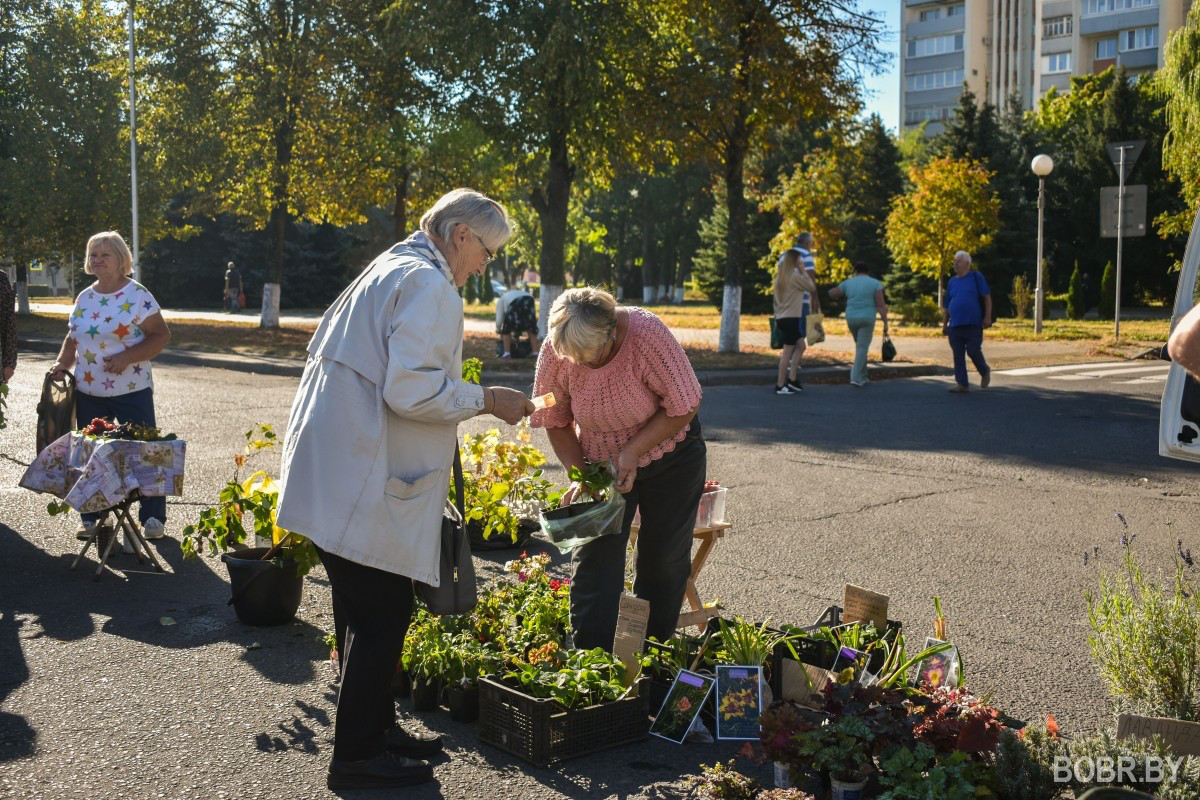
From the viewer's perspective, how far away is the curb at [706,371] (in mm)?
18281

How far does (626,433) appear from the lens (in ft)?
15.8

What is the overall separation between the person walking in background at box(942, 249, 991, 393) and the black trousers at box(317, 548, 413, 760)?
13.5 metres

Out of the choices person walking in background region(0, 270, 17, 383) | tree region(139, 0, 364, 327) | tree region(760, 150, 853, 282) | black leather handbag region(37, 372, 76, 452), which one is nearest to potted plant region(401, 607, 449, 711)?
black leather handbag region(37, 372, 76, 452)

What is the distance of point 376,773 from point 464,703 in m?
0.70

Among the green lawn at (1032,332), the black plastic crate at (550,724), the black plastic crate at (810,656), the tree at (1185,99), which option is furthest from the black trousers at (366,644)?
the tree at (1185,99)

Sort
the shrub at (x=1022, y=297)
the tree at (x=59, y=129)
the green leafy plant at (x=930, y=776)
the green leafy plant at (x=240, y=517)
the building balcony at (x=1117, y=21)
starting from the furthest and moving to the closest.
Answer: the building balcony at (x=1117, y=21)
the shrub at (x=1022, y=297)
the tree at (x=59, y=129)
the green leafy plant at (x=240, y=517)
the green leafy plant at (x=930, y=776)

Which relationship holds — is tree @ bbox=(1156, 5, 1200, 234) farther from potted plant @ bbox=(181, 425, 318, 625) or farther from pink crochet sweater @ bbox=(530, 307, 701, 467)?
potted plant @ bbox=(181, 425, 318, 625)

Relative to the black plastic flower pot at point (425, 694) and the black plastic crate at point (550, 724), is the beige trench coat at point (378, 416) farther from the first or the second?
the black plastic flower pot at point (425, 694)

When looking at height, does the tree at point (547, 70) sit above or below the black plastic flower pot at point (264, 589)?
above

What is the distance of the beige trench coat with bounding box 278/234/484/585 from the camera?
146 inches

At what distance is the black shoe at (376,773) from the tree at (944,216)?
34150mm

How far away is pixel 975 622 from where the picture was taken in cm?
589

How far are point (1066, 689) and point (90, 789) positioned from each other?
12.5 feet

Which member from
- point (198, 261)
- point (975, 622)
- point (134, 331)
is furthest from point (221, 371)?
point (198, 261)
